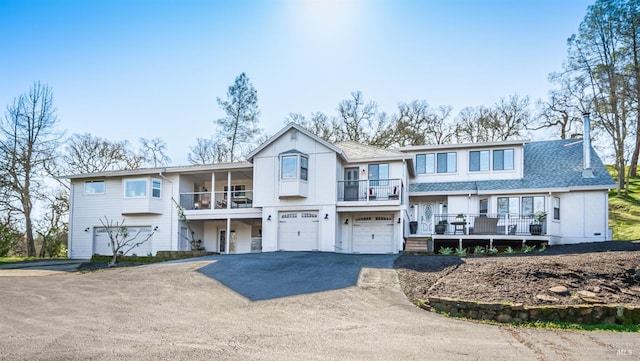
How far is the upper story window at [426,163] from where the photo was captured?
1000 inches

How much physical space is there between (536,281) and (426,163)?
1406 centimetres

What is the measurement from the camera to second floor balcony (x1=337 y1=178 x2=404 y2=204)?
2191 cm

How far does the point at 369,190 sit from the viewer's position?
73.4 feet

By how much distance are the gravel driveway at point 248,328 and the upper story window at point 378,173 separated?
866 cm

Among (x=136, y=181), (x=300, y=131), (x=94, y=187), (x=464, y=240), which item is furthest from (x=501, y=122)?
(x=94, y=187)

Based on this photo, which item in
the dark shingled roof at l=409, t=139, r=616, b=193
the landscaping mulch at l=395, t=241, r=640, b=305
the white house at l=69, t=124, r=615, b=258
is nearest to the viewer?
the landscaping mulch at l=395, t=241, r=640, b=305

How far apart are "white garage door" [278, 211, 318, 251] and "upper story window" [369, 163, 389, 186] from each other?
3.30 meters

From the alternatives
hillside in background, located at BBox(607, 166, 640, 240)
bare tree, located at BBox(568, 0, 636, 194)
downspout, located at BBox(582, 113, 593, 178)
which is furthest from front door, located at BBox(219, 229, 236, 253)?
bare tree, located at BBox(568, 0, 636, 194)

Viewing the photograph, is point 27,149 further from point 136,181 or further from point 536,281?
point 536,281

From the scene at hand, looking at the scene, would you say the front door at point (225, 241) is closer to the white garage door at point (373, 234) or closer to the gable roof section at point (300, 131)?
the gable roof section at point (300, 131)

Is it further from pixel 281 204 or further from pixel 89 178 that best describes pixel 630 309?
pixel 89 178

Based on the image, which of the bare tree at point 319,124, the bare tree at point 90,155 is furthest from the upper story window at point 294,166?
the bare tree at point 90,155

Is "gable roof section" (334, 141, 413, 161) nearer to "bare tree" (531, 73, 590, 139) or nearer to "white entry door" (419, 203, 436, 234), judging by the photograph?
"white entry door" (419, 203, 436, 234)

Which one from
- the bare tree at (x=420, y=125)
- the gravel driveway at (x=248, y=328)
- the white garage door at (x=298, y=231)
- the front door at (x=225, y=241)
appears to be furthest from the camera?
the bare tree at (x=420, y=125)
